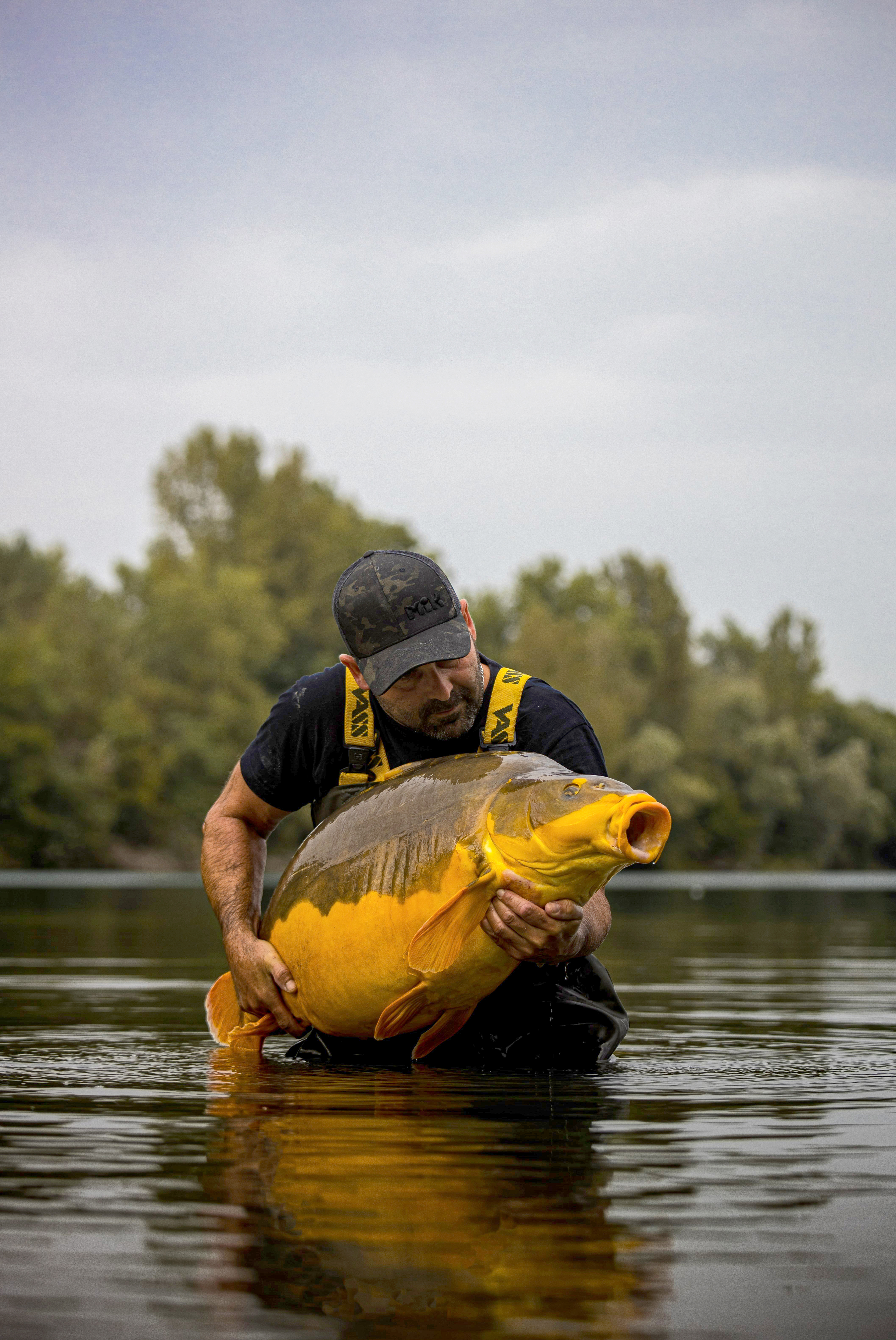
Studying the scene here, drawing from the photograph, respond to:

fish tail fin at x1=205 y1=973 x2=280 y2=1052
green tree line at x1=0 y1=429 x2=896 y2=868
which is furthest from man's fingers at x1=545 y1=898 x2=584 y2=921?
green tree line at x1=0 y1=429 x2=896 y2=868

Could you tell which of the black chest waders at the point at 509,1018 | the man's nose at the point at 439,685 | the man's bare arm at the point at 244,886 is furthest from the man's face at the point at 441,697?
the man's bare arm at the point at 244,886

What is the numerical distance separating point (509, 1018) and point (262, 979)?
0.80 meters

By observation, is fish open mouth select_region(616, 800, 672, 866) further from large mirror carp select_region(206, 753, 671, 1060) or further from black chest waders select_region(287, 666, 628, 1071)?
black chest waders select_region(287, 666, 628, 1071)

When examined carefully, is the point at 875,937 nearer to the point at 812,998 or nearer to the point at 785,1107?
the point at 812,998

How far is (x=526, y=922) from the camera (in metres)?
4.14

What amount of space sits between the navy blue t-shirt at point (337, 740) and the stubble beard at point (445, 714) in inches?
1.3

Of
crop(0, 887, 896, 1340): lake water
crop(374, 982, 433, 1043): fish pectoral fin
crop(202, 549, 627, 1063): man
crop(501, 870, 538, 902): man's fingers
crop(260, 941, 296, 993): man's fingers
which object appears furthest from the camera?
crop(260, 941, 296, 993): man's fingers

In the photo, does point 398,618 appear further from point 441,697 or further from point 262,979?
point 262,979

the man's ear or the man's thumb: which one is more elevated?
the man's ear

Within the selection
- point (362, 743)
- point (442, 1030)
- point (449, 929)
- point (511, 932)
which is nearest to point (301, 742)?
point (362, 743)

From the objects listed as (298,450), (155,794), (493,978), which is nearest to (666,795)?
(155,794)

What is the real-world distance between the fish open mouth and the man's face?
0.96 m

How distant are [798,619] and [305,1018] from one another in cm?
9415

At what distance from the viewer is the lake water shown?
2.34m
